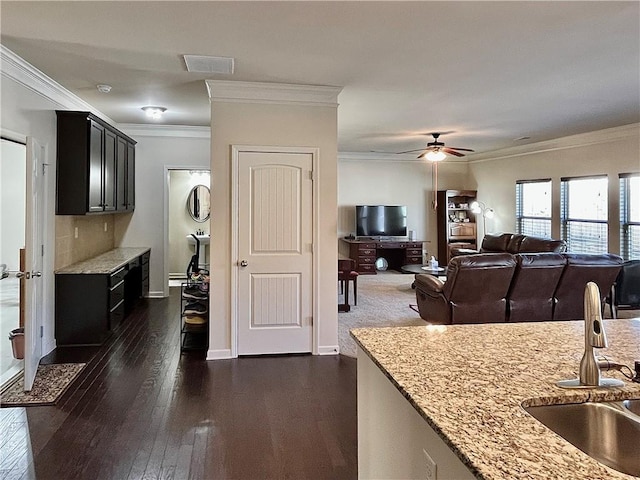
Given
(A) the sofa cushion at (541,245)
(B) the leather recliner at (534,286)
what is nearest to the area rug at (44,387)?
(B) the leather recliner at (534,286)

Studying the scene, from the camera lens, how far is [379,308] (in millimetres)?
6711

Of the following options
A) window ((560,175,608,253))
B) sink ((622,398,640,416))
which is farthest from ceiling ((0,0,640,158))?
sink ((622,398,640,416))

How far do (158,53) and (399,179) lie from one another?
25.5 feet

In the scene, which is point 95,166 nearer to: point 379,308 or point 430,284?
point 430,284

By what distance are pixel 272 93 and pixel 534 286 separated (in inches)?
134

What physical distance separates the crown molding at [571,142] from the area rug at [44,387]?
7.58 meters

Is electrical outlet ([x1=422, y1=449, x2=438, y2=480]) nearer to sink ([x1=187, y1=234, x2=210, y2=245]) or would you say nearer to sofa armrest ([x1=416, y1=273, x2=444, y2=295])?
sofa armrest ([x1=416, y1=273, x2=444, y2=295])

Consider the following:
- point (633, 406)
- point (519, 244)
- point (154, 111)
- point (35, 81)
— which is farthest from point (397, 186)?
point (633, 406)

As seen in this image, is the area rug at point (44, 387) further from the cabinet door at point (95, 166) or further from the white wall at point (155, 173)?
the white wall at point (155, 173)

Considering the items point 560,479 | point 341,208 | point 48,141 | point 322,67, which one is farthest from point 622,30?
point 341,208

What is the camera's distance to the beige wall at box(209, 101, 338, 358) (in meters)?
4.38

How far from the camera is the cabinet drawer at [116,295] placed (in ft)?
16.2

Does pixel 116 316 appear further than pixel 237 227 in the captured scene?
Yes

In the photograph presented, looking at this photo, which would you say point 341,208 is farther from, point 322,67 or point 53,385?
point 53,385
